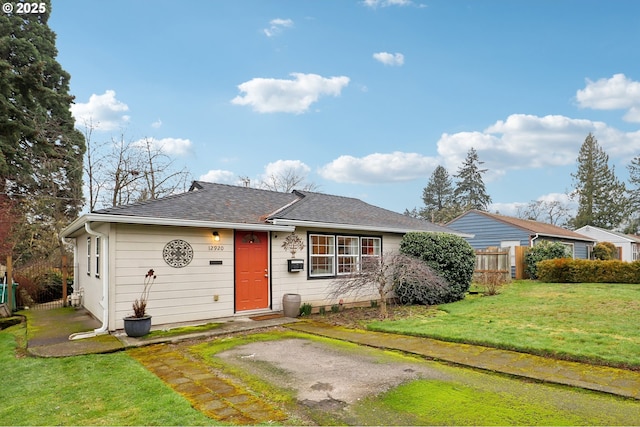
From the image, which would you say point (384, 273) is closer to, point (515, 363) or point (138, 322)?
point (515, 363)

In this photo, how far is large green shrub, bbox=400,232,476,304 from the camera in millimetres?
11164

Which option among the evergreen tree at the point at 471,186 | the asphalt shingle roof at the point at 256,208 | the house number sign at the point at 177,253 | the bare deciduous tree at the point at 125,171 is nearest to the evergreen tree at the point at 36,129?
the bare deciduous tree at the point at 125,171

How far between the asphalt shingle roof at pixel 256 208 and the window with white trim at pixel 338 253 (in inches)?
22.5

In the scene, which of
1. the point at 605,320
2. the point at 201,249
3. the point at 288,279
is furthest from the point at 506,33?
the point at 201,249

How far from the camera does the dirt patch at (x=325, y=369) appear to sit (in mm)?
4156

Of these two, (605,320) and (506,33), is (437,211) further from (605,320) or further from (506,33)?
(605,320)

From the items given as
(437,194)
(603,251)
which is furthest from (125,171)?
(437,194)

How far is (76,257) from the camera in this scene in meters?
12.9

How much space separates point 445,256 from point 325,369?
7.16 metres

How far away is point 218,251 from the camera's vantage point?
8.63 m

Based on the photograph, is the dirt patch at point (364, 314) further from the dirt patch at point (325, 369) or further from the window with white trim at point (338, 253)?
the dirt patch at point (325, 369)

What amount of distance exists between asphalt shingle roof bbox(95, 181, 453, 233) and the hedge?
252 inches

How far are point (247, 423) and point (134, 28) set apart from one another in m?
A: 12.9

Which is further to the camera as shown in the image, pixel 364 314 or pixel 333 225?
pixel 333 225
